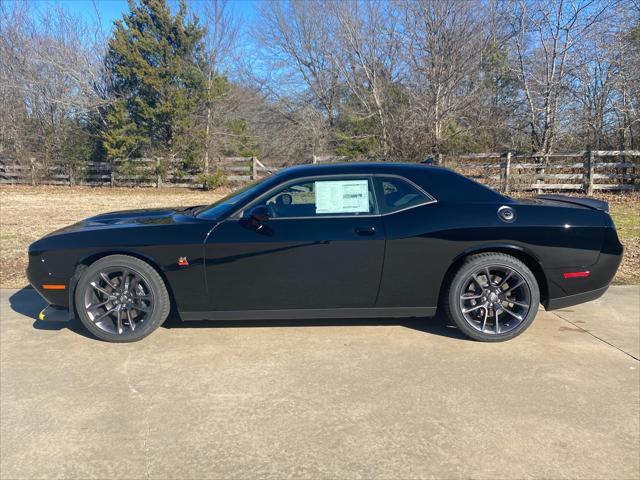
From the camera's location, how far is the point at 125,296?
3715 mm

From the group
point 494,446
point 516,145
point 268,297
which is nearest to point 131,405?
point 268,297

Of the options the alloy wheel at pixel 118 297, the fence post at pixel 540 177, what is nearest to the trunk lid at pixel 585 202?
the alloy wheel at pixel 118 297

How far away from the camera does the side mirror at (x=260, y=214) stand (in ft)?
11.8

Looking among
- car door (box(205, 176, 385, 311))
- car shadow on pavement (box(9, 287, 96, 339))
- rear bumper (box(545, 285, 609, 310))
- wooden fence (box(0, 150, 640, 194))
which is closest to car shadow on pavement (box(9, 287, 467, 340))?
car shadow on pavement (box(9, 287, 96, 339))

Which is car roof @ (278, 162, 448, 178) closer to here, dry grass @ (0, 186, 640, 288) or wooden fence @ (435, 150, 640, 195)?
dry grass @ (0, 186, 640, 288)

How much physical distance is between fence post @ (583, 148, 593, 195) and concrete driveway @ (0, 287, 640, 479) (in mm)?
12252

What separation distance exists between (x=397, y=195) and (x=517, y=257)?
111 cm

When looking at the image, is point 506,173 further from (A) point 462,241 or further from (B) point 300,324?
(B) point 300,324

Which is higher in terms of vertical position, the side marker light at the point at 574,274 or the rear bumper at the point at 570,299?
the side marker light at the point at 574,274

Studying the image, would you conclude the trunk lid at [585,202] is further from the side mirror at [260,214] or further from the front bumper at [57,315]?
the front bumper at [57,315]

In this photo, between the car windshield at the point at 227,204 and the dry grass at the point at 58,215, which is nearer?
the car windshield at the point at 227,204

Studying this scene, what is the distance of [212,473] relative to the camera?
2.27 metres

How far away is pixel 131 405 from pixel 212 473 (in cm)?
88

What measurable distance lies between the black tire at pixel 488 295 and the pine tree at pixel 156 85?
1776 cm
